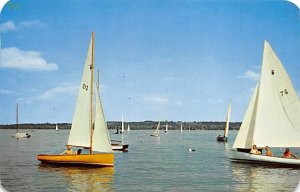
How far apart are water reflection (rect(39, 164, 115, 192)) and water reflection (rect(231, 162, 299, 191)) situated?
425 centimetres

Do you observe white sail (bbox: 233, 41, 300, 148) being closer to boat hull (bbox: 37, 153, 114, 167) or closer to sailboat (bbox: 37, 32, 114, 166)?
boat hull (bbox: 37, 153, 114, 167)

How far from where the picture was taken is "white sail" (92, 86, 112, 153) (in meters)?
18.0

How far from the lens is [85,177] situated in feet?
53.7

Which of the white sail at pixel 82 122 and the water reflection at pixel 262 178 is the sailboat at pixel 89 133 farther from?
the water reflection at pixel 262 178

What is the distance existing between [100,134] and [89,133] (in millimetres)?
474

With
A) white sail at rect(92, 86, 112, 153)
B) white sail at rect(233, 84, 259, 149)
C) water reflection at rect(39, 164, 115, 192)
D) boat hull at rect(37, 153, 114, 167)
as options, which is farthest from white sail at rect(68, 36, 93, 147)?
white sail at rect(233, 84, 259, 149)

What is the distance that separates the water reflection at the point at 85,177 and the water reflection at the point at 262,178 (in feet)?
13.9

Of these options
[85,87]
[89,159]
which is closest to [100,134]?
[89,159]

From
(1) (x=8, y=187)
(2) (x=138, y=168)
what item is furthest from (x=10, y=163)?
(1) (x=8, y=187)

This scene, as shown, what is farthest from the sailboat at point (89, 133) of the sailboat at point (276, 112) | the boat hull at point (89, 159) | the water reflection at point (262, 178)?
the sailboat at point (276, 112)

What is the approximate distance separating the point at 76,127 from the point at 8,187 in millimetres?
4548

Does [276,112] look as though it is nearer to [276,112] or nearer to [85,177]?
[276,112]

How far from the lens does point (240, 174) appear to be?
57.4ft

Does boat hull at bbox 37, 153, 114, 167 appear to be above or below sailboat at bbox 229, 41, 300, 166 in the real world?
below
